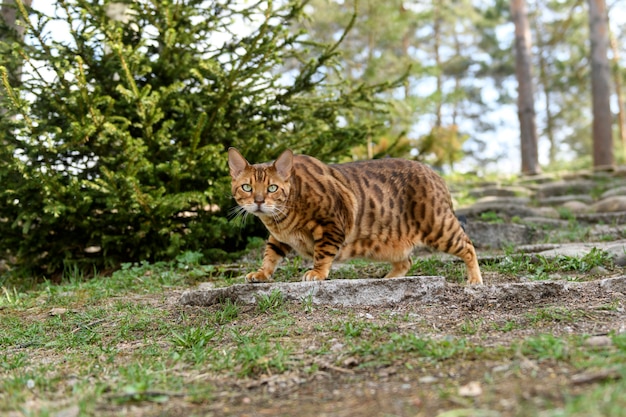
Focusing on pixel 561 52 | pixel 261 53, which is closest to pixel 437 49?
pixel 561 52

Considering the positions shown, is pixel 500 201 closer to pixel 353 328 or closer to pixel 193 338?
pixel 353 328

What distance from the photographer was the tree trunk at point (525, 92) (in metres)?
A: 15.8

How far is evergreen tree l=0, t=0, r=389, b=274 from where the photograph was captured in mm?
5434

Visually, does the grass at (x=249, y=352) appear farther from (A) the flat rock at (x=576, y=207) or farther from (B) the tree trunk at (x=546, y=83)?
(B) the tree trunk at (x=546, y=83)

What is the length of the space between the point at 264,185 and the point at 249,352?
1.57 metres

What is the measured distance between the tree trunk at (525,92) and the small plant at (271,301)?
13.4 m

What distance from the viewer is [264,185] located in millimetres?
4238

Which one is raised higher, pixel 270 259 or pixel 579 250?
pixel 270 259

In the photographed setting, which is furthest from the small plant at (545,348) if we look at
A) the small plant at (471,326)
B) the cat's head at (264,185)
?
the cat's head at (264,185)

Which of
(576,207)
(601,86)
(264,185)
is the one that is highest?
(601,86)

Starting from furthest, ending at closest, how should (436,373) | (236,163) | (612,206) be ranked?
1. (612,206)
2. (236,163)
3. (436,373)

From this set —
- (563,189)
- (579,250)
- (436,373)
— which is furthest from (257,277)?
(563,189)

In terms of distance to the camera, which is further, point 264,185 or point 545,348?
point 264,185

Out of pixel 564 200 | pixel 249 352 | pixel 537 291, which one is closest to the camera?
pixel 249 352
